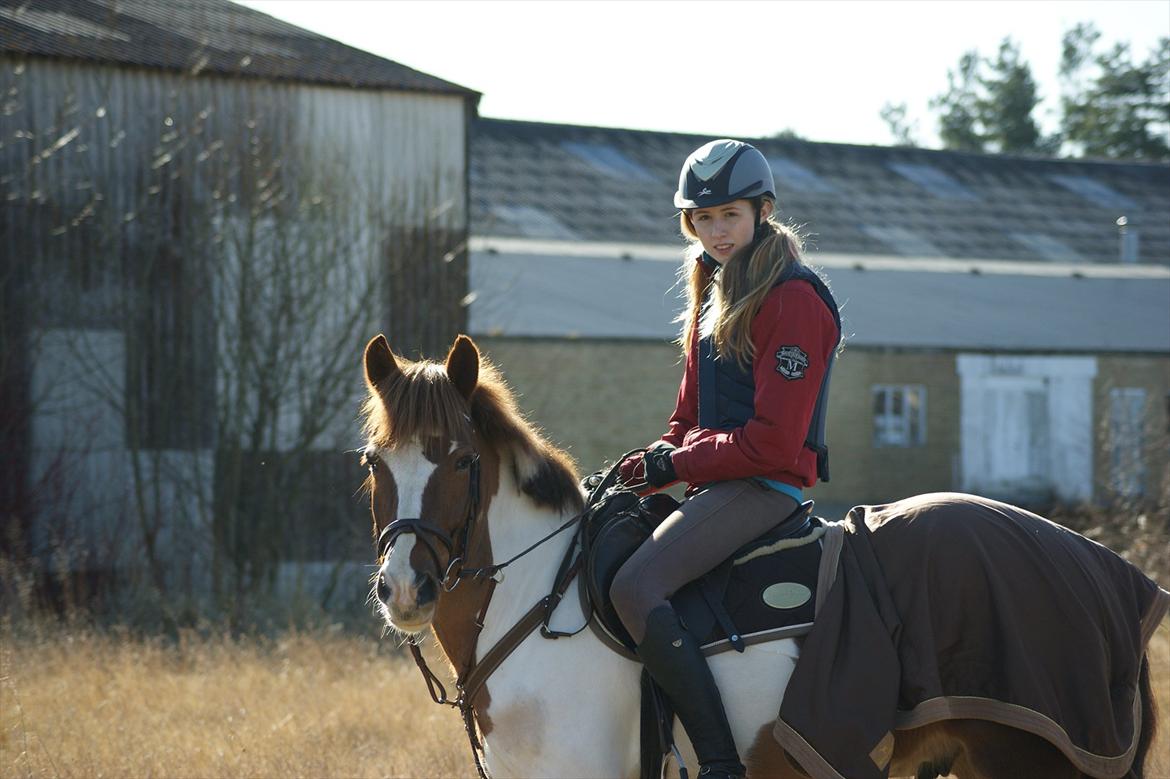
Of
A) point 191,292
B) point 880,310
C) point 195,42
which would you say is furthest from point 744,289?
point 880,310

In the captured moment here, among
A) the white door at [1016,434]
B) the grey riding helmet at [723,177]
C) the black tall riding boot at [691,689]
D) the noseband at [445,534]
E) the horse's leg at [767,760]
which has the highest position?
the grey riding helmet at [723,177]

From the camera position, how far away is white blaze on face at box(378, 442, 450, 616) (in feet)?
11.3

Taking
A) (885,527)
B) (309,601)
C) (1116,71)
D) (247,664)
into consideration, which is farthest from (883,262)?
(1116,71)

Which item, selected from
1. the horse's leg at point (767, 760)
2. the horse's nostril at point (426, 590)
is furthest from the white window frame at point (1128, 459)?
the horse's nostril at point (426, 590)

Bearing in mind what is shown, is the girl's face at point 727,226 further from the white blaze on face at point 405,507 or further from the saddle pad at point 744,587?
the white blaze on face at point 405,507

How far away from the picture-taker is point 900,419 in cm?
2477

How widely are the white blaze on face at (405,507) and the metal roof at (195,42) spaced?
40.8 feet

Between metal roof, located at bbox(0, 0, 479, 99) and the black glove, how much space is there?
12475 millimetres

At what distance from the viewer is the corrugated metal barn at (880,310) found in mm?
23031

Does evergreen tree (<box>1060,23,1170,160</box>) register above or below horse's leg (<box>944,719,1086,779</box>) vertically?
above

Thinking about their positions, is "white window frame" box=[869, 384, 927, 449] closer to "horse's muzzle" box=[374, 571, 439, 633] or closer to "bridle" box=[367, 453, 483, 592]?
"bridle" box=[367, 453, 483, 592]

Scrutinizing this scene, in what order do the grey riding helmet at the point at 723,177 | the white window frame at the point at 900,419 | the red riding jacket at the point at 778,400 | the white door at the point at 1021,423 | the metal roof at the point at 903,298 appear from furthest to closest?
the white door at the point at 1021,423 < the white window frame at the point at 900,419 < the metal roof at the point at 903,298 < the grey riding helmet at the point at 723,177 < the red riding jacket at the point at 778,400

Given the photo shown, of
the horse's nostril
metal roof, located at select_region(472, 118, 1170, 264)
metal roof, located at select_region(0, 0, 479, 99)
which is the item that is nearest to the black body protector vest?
the horse's nostril

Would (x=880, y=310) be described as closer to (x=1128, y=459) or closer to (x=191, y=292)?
(x=1128, y=459)
